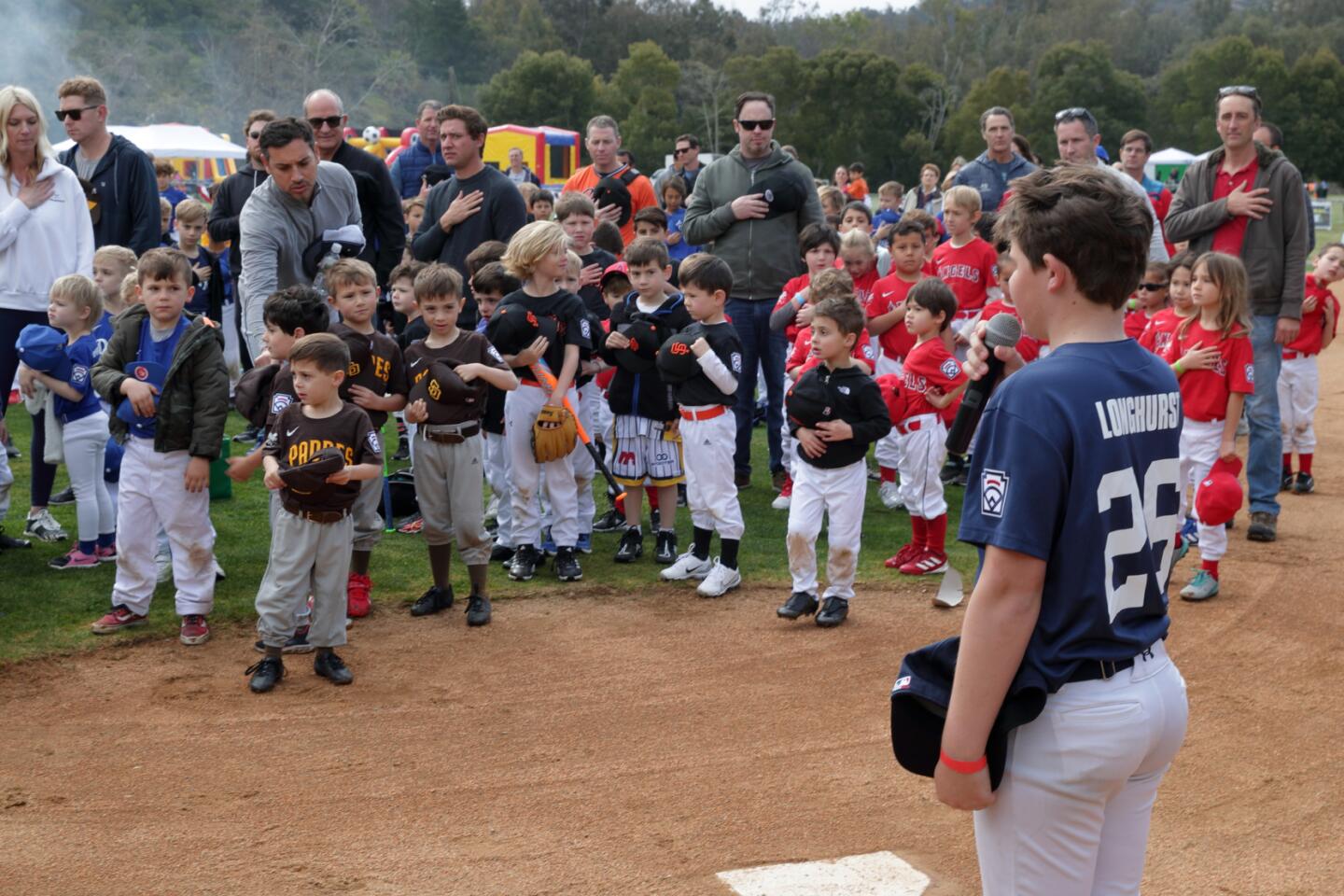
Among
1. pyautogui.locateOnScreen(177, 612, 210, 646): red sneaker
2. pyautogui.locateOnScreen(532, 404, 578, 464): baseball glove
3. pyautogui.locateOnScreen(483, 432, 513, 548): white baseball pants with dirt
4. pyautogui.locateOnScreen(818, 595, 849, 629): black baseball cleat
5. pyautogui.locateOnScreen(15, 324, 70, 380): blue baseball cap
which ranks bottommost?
pyautogui.locateOnScreen(818, 595, 849, 629): black baseball cleat

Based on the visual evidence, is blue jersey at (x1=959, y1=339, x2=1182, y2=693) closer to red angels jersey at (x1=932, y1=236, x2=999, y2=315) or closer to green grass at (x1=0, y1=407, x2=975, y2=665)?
green grass at (x1=0, y1=407, x2=975, y2=665)

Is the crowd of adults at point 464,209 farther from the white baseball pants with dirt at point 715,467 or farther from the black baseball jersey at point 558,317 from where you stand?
the white baseball pants with dirt at point 715,467

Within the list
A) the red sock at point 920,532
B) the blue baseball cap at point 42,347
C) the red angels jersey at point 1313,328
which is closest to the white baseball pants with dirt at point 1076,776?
the red sock at point 920,532

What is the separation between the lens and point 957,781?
7.97 feet

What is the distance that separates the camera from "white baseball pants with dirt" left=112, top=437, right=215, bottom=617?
634cm

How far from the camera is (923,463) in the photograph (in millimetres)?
7793

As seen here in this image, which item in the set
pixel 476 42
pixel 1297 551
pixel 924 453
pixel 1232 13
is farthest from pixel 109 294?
pixel 1232 13

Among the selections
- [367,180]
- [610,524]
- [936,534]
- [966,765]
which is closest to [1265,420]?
[936,534]

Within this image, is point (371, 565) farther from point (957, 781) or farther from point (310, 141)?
point (957, 781)

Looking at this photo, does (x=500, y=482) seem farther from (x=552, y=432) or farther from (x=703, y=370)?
(x=703, y=370)

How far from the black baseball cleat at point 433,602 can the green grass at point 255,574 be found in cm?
21

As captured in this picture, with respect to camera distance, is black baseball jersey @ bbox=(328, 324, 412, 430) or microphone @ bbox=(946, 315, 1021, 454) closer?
microphone @ bbox=(946, 315, 1021, 454)

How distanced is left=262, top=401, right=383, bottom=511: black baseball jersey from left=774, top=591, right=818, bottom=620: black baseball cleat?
7.63 feet

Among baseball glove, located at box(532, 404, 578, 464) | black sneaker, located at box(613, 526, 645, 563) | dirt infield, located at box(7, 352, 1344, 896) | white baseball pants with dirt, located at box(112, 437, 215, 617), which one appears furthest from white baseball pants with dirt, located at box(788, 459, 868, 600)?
white baseball pants with dirt, located at box(112, 437, 215, 617)
